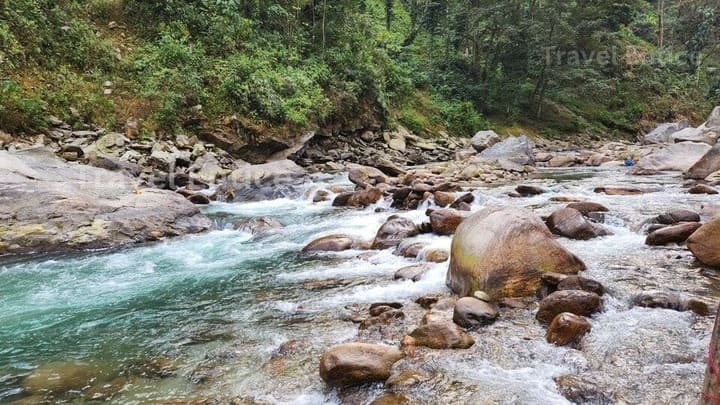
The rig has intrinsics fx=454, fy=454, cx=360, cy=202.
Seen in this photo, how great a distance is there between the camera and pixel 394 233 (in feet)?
23.4

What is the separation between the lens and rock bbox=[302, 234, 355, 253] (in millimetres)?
6996

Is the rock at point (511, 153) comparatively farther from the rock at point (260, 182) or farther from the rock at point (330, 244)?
the rock at point (330, 244)

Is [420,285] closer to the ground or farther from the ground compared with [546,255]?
closer to the ground

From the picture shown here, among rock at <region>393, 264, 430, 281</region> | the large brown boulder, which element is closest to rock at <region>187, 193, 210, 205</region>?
rock at <region>393, 264, 430, 281</region>

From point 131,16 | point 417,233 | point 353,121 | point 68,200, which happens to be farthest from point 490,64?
point 68,200

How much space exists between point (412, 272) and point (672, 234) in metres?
3.38

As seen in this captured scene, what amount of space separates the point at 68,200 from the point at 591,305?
26.7ft

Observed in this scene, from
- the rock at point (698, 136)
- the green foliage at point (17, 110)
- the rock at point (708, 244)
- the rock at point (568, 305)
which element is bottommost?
the rock at point (568, 305)

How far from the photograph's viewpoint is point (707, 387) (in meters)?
1.61

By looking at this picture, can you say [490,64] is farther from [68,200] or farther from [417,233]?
[68,200]

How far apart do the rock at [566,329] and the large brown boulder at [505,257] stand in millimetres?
802

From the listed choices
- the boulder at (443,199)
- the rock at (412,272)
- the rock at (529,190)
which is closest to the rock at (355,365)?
the rock at (412,272)

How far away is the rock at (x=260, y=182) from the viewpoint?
12.2 metres

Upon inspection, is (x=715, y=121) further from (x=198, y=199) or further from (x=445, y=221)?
(x=198, y=199)
